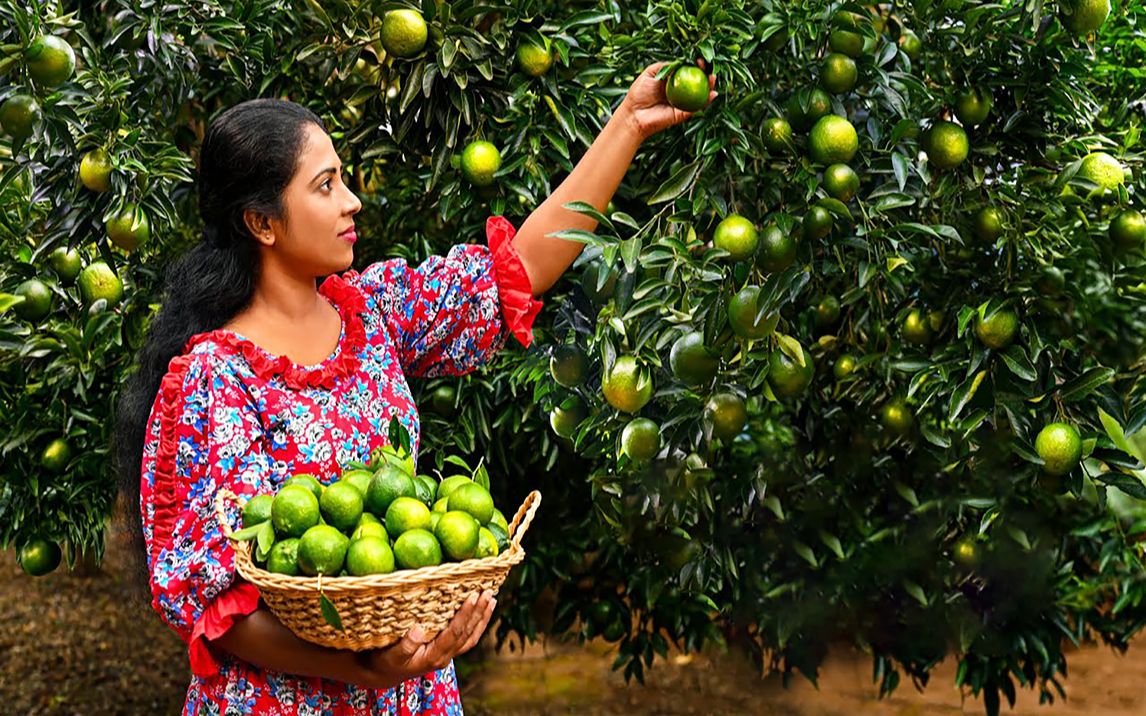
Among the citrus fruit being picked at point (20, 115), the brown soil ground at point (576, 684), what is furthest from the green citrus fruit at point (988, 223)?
the brown soil ground at point (576, 684)

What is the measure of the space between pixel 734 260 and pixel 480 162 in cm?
54

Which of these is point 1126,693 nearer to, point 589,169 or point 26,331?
point 589,169

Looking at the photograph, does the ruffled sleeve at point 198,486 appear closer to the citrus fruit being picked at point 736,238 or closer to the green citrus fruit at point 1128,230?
the citrus fruit being picked at point 736,238

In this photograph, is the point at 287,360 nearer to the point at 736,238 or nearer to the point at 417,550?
the point at 417,550

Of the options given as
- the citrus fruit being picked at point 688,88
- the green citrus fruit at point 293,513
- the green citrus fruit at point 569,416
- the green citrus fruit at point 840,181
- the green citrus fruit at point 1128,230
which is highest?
the citrus fruit being picked at point 688,88

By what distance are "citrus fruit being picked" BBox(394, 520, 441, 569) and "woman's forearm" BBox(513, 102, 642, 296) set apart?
23.7 inches

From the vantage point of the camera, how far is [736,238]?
69.5 inches

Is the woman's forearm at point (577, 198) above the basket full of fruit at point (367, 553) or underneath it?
above

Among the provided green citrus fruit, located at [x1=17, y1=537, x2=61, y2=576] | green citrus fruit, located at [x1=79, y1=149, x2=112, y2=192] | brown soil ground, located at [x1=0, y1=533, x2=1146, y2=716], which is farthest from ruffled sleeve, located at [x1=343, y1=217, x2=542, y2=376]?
brown soil ground, located at [x1=0, y1=533, x2=1146, y2=716]

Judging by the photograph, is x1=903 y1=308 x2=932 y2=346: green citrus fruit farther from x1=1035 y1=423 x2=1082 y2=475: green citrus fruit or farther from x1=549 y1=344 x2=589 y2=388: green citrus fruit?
x1=549 y1=344 x2=589 y2=388: green citrus fruit

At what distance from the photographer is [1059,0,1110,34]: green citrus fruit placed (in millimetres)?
1717

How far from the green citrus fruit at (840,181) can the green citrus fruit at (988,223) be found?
0.27 metres

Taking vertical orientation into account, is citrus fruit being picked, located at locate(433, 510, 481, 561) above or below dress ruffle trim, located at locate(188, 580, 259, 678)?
above

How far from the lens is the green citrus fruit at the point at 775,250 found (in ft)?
5.79
